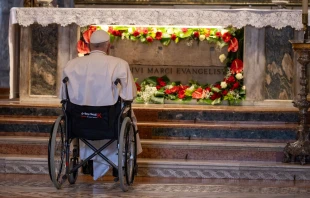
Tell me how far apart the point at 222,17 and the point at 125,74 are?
294 centimetres

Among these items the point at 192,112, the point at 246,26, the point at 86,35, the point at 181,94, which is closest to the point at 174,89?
the point at 181,94

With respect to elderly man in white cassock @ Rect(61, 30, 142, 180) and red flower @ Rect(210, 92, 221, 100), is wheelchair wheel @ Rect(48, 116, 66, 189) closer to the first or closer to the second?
elderly man in white cassock @ Rect(61, 30, 142, 180)

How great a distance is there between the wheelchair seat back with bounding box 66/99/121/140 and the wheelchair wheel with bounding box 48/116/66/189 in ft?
0.41

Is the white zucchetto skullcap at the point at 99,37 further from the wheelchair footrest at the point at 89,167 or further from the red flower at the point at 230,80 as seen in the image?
the red flower at the point at 230,80

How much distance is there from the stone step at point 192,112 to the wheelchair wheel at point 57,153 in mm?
2001

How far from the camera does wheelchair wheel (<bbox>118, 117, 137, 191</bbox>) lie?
23.1 feet

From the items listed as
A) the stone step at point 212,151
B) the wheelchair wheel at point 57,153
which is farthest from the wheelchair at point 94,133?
the stone step at point 212,151

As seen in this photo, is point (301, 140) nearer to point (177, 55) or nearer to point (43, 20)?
point (177, 55)

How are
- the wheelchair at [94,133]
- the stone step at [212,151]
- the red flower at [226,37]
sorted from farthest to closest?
1. the red flower at [226,37]
2. the stone step at [212,151]
3. the wheelchair at [94,133]

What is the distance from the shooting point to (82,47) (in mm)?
10352

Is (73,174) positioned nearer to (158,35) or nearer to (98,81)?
(98,81)

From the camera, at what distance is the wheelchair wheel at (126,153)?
23.1ft

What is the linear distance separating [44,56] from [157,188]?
3380 millimetres

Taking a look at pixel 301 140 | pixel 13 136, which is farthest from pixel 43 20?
pixel 301 140
